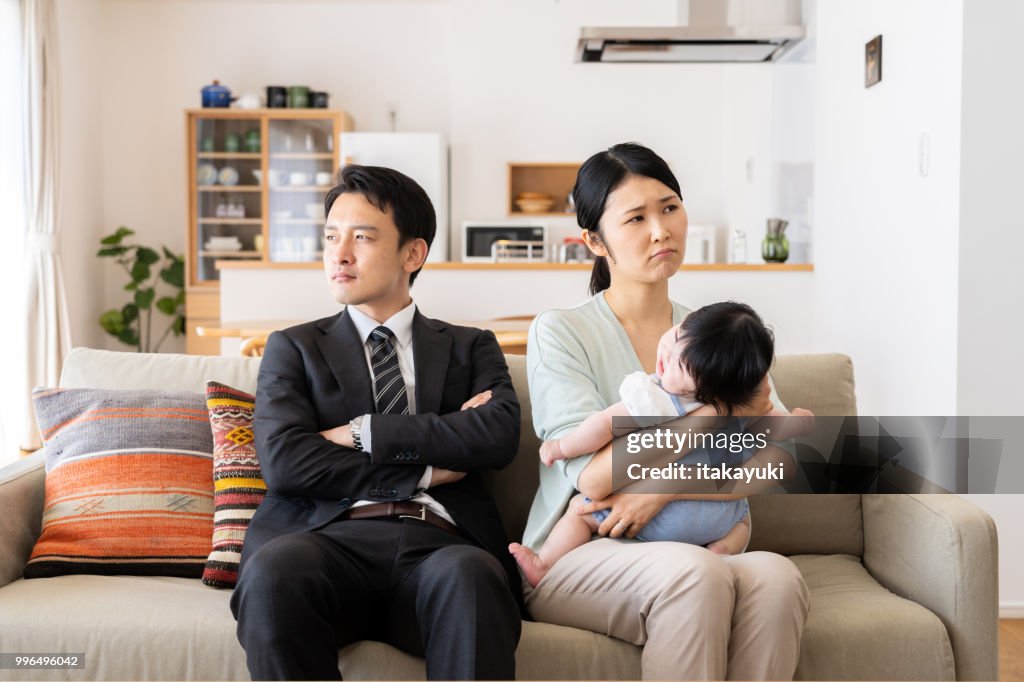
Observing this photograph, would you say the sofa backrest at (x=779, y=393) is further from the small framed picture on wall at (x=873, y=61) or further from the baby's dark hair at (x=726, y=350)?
the small framed picture on wall at (x=873, y=61)

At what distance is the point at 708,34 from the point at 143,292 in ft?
14.8

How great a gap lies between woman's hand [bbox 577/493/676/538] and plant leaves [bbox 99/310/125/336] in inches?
244

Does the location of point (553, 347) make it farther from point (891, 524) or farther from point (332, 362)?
point (891, 524)

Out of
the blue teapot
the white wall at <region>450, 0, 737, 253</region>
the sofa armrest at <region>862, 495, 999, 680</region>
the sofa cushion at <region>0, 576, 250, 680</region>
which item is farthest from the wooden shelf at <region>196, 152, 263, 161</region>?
the sofa armrest at <region>862, 495, 999, 680</region>

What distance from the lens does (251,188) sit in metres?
7.36

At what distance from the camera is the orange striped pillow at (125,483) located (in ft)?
5.98

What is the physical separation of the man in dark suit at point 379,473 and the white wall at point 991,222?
5.51 feet

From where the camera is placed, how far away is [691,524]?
63.5 inches

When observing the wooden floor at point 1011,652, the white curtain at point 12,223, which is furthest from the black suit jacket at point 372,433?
the white curtain at point 12,223

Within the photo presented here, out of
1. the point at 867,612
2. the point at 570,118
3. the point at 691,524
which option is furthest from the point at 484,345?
the point at 570,118

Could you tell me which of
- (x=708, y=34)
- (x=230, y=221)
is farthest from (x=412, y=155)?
(x=708, y=34)

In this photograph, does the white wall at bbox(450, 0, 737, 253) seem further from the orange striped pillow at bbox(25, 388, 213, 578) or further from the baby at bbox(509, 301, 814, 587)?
the baby at bbox(509, 301, 814, 587)

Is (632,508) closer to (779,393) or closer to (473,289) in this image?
(779,393)

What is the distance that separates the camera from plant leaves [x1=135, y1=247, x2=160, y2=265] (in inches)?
283
